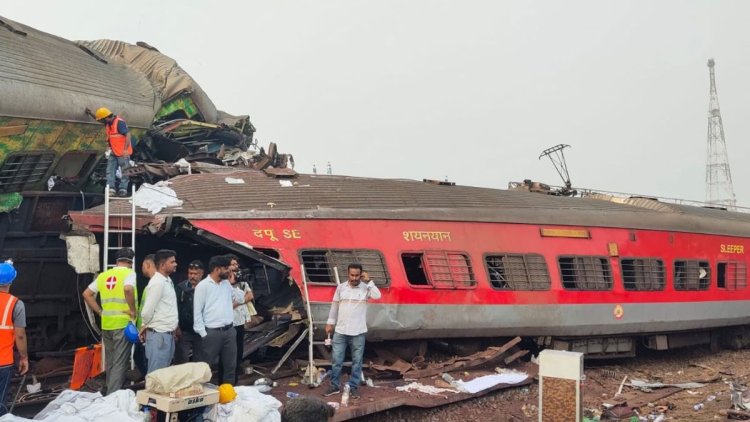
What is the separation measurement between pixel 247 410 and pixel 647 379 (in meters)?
8.74

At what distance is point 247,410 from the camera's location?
612cm

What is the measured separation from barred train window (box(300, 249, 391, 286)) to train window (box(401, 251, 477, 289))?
49cm

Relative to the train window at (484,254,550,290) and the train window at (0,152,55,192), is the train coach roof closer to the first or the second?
the train window at (484,254,550,290)

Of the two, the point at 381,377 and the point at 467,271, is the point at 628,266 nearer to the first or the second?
the point at 467,271

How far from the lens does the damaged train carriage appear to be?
9.86 m

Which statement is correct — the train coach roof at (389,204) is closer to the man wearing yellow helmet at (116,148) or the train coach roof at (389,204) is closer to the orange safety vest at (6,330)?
the man wearing yellow helmet at (116,148)

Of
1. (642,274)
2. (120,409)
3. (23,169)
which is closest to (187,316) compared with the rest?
(120,409)

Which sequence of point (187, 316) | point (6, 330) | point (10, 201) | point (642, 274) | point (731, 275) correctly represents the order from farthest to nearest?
point (731, 275) → point (642, 274) → point (10, 201) → point (187, 316) → point (6, 330)

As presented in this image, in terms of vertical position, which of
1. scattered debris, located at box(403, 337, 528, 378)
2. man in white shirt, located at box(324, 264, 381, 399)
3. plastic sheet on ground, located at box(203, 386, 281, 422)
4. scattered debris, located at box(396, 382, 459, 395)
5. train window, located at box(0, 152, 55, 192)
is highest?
train window, located at box(0, 152, 55, 192)

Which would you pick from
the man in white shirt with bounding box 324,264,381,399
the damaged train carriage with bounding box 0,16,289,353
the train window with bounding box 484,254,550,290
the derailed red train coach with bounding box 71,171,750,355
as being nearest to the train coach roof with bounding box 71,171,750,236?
the derailed red train coach with bounding box 71,171,750,355

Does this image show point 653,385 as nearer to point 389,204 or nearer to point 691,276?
point 691,276

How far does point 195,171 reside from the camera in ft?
38.6

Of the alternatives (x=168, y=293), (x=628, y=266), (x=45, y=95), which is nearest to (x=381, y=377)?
(x=168, y=293)

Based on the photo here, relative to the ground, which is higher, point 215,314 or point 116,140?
point 116,140
